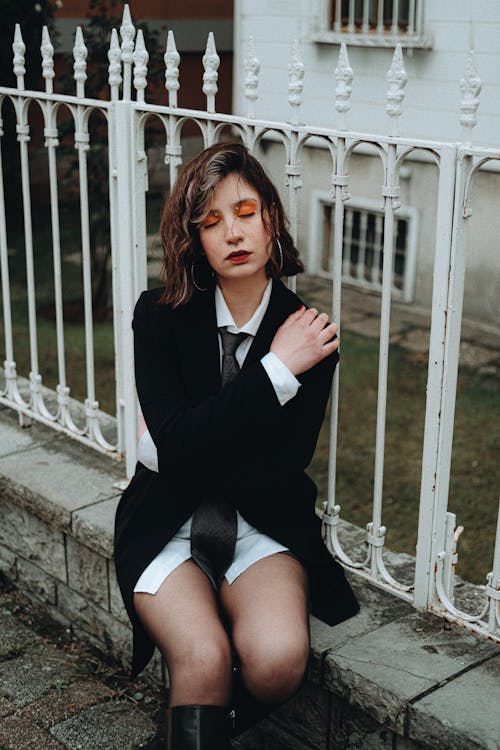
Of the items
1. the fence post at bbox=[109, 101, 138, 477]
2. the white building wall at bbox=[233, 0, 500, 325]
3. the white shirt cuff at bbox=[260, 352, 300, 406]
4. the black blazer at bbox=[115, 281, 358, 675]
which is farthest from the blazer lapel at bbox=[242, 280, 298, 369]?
the white building wall at bbox=[233, 0, 500, 325]

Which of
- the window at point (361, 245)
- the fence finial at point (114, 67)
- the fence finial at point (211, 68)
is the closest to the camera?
the fence finial at point (211, 68)

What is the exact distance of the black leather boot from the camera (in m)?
2.19

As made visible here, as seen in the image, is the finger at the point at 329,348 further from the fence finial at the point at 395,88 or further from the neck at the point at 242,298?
the fence finial at the point at 395,88

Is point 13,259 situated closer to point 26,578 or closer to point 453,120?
point 453,120

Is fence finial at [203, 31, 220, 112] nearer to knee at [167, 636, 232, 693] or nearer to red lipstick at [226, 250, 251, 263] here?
red lipstick at [226, 250, 251, 263]

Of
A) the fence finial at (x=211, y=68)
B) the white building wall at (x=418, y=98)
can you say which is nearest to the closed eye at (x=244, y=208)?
the fence finial at (x=211, y=68)

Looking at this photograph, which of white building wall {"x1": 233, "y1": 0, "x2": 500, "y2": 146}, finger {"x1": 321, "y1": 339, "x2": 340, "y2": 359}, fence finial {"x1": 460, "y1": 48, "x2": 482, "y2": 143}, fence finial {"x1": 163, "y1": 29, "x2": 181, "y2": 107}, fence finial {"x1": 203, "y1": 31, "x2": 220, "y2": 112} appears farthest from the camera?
white building wall {"x1": 233, "y1": 0, "x2": 500, "y2": 146}

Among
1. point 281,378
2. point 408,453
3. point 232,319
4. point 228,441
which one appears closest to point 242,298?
point 232,319

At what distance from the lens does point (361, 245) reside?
8.59m

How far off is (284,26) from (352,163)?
1.42 metres

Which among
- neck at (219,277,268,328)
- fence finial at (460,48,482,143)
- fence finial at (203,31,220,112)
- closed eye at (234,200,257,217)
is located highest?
fence finial at (203,31,220,112)

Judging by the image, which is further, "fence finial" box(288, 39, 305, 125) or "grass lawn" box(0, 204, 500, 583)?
"grass lawn" box(0, 204, 500, 583)

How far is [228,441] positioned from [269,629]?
45 cm

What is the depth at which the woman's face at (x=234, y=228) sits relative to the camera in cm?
246
